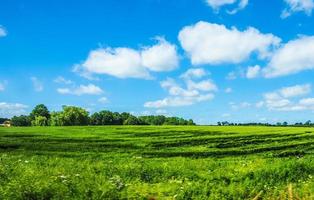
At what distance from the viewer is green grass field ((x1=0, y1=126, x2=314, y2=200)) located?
13.3 metres

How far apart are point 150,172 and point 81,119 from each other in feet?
337

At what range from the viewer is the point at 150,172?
67.0 ft

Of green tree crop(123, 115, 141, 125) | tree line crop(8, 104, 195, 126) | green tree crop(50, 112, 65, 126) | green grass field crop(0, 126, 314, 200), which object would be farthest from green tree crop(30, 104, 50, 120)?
green grass field crop(0, 126, 314, 200)

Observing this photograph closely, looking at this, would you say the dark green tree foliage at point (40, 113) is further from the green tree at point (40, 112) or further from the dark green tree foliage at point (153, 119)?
the dark green tree foliage at point (153, 119)

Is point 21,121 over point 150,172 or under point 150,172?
over

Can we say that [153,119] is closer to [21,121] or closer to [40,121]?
[40,121]

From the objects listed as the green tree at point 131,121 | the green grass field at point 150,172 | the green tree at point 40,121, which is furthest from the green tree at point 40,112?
the green grass field at point 150,172

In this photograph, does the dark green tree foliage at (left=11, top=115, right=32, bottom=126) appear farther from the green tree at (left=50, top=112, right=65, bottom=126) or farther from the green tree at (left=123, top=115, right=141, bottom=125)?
the green tree at (left=123, top=115, right=141, bottom=125)

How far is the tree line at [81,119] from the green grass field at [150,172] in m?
75.5

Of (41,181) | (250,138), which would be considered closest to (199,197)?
(41,181)

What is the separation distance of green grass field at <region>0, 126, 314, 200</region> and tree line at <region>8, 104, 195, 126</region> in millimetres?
75484

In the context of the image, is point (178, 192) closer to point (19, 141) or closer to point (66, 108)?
point (19, 141)

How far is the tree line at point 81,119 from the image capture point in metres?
120

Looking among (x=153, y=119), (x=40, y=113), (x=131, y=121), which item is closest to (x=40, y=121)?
(x=40, y=113)
